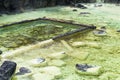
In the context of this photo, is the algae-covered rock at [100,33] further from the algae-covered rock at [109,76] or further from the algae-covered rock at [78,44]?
the algae-covered rock at [109,76]

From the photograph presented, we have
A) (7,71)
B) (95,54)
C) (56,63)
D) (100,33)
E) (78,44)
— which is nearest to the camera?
(7,71)

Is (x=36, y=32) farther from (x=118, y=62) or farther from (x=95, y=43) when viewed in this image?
(x=118, y=62)

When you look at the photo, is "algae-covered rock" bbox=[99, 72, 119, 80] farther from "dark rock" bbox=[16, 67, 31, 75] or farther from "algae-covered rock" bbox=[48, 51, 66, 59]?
"dark rock" bbox=[16, 67, 31, 75]

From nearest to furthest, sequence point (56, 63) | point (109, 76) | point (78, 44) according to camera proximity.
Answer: point (109, 76), point (56, 63), point (78, 44)

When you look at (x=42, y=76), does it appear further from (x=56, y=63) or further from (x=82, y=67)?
(x=82, y=67)

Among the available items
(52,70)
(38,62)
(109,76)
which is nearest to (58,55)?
(38,62)

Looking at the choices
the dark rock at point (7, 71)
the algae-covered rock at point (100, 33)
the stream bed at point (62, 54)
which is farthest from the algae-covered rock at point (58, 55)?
the algae-covered rock at point (100, 33)

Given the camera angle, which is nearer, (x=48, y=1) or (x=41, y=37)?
(x=41, y=37)

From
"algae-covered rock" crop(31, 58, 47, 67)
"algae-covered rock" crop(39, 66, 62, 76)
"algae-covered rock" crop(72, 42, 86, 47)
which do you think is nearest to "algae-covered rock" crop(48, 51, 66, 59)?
"algae-covered rock" crop(31, 58, 47, 67)

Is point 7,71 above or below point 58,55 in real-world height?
above

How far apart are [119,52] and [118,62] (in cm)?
52

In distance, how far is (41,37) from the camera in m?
5.42

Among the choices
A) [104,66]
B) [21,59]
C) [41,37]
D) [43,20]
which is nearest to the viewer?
[104,66]

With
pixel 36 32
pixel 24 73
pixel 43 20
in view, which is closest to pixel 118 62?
pixel 24 73
